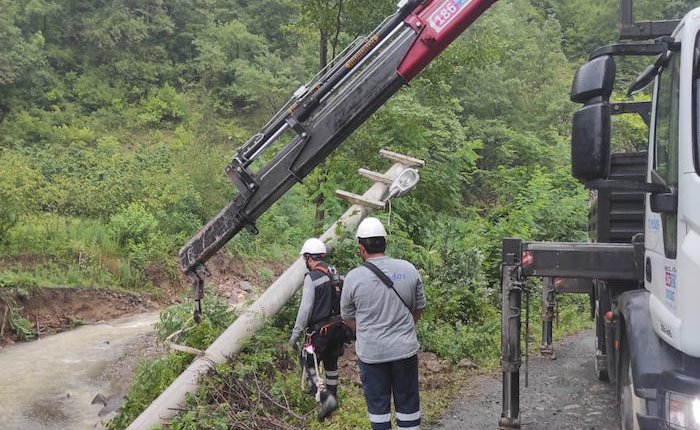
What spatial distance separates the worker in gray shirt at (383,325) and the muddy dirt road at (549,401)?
1.61 meters

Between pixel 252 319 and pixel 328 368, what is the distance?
4.59 feet

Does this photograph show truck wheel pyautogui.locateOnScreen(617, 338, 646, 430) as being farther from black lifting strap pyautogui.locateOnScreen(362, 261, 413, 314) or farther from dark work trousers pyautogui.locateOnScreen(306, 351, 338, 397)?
dark work trousers pyautogui.locateOnScreen(306, 351, 338, 397)

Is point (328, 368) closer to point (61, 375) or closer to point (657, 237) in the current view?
point (657, 237)

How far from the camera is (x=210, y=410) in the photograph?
6438mm

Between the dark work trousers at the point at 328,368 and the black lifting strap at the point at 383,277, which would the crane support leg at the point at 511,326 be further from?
the dark work trousers at the point at 328,368

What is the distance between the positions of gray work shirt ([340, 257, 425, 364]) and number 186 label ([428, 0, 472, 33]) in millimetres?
2923

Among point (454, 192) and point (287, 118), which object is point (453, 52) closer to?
point (454, 192)

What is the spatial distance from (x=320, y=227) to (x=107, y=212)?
13009 mm

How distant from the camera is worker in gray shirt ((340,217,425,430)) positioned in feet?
14.1

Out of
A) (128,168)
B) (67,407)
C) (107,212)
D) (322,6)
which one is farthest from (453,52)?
(128,168)

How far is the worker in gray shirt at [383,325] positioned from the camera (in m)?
4.30

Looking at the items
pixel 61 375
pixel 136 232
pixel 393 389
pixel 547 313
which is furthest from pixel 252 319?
pixel 136 232

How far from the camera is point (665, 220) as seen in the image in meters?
3.29

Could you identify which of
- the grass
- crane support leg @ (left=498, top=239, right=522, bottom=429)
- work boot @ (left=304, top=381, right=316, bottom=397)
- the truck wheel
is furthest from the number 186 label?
the grass
